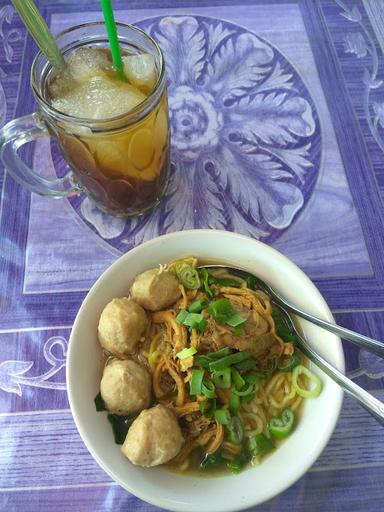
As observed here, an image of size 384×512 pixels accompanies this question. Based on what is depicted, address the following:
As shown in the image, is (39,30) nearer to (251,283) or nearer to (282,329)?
(251,283)

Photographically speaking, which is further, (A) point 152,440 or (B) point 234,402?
(B) point 234,402

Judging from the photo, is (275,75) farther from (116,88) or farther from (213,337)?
(213,337)

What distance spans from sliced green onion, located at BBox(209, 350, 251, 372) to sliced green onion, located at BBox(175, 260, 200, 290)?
0.17 m

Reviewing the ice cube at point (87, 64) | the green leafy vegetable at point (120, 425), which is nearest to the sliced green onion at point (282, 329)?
the green leafy vegetable at point (120, 425)

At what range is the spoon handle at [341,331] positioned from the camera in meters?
0.91

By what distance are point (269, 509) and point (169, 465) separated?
0.22 m

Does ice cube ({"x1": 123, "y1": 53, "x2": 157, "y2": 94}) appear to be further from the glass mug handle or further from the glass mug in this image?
the glass mug handle

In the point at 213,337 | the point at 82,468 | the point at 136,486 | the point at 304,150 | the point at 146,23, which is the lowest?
the point at 82,468

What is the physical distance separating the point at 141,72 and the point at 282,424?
31.2 inches

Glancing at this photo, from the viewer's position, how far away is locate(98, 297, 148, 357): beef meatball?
97 centimetres

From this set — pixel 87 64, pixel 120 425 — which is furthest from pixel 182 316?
pixel 87 64

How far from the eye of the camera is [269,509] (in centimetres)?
98

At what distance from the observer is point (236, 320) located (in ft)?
3.26

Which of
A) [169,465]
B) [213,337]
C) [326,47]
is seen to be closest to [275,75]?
[326,47]
